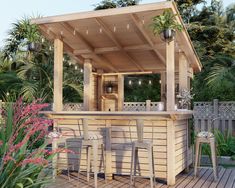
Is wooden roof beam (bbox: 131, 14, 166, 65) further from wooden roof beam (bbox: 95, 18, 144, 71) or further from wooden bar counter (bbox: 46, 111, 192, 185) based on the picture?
wooden bar counter (bbox: 46, 111, 192, 185)

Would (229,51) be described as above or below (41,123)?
above

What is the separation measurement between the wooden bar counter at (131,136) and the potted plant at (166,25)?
1154mm

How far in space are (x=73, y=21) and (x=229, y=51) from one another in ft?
36.2

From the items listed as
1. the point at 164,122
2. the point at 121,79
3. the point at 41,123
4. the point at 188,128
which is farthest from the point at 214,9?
the point at 41,123

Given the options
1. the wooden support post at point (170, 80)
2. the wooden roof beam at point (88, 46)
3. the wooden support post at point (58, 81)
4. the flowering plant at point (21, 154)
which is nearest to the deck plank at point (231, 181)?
the wooden support post at point (170, 80)

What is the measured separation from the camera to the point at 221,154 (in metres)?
7.13

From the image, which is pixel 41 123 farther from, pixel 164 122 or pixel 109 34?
pixel 109 34

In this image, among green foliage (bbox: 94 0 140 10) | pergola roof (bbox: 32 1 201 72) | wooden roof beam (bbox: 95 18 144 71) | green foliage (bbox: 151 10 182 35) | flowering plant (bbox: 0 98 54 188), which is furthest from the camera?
green foliage (bbox: 94 0 140 10)

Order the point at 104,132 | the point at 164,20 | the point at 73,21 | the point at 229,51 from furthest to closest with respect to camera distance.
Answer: the point at 229,51
the point at 73,21
the point at 104,132
the point at 164,20

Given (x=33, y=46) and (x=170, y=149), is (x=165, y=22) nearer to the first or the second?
(x=170, y=149)

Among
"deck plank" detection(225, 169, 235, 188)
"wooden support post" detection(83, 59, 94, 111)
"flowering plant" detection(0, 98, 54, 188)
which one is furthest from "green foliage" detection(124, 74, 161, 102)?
"flowering plant" detection(0, 98, 54, 188)

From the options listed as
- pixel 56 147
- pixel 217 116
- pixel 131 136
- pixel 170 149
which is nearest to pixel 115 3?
pixel 217 116

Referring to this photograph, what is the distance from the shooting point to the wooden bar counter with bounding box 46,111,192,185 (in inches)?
195

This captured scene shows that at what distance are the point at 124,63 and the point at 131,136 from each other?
10.9 ft
